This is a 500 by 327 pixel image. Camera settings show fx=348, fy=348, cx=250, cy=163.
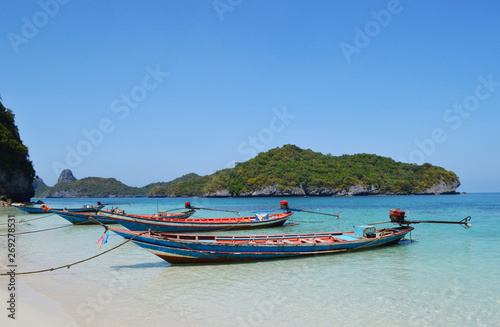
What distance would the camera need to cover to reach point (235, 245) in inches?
443

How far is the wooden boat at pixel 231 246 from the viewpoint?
10609 millimetres

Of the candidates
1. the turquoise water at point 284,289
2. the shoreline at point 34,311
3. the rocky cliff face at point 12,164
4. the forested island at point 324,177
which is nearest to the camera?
the shoreline at point 34,311

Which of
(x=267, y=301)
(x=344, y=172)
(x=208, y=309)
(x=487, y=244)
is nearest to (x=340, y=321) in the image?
(x=267, y=301)

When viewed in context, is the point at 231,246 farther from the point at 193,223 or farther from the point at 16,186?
the point at 16,186

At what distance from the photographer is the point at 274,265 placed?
11273 mm

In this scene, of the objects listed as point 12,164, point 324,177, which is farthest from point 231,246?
point 324,177

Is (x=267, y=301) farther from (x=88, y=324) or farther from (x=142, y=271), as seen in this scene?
(x=142, y=271)

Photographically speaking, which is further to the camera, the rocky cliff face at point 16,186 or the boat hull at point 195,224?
the rocky cliff face at point 16,186

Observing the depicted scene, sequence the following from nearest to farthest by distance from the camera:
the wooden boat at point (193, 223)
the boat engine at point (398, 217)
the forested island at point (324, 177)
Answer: the boat engine at point (398, 217), the wooden boat at point (193, 223), the forested island at point (324, 177)

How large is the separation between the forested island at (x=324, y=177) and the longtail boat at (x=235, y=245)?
102 meters

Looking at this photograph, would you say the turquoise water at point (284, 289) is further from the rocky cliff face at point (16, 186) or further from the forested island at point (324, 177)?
the forested island at point (324, 177)

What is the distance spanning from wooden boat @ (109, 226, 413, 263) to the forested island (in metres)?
102

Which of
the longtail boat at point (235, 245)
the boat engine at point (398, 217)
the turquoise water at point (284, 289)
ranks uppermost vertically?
the boat engine at point (398, 217)

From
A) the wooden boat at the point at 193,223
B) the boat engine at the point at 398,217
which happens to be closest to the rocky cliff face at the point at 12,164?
the wooden boat at the point at 193,223
